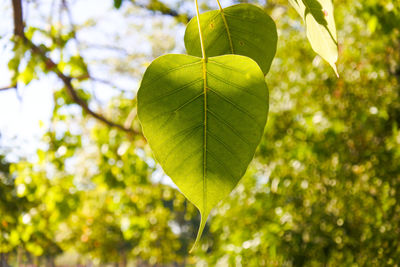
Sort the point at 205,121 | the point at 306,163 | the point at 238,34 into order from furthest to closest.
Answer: the point at 306,163
the point at 238,34
the point at 205,121

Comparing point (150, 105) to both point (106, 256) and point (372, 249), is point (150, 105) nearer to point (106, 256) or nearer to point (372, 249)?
point (372, 249)

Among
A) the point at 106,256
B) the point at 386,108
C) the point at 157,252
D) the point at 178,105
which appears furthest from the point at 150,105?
the point at 106,256

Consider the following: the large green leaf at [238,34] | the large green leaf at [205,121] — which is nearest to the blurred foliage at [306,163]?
the large green leaf at [238,34]

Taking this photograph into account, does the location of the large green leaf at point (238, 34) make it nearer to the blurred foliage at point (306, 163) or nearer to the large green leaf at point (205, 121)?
the large green leaf at point (205, 121)

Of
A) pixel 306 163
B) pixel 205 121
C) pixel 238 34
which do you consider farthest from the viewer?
pixel 306 163

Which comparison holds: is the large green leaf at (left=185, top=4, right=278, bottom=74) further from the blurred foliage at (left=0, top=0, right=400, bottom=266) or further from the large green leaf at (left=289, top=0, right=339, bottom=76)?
the blurred foliage at (left=0, top=0, right=400, bottom=266)

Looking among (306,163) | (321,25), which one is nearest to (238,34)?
(321,25)

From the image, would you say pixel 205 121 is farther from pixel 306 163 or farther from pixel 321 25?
pixel 306 163
